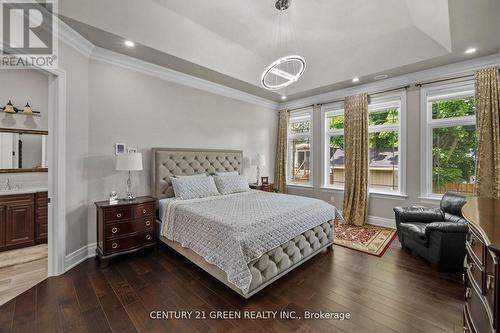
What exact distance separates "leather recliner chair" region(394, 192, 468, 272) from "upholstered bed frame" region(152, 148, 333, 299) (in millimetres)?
1104

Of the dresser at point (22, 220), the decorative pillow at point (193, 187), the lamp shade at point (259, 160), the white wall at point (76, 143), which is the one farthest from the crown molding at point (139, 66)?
Result: the dresser at point (22, 220)

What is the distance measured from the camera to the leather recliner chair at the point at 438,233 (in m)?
2.52

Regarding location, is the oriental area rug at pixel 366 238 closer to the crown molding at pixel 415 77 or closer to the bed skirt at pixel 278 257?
the bed skirt at pixel 278 257

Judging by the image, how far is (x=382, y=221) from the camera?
14.9ft

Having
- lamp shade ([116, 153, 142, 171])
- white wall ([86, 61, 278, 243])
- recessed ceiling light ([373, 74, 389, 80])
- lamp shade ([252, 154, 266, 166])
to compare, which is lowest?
lamp shade ([116, 153, 142, 171])

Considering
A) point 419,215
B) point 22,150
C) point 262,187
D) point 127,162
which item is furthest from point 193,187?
point 419,215

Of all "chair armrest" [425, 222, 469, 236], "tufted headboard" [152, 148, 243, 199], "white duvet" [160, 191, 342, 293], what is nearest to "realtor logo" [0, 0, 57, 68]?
"tufted headboard" [152, 148, 243, 199]

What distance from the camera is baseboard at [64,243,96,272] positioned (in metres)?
2.72

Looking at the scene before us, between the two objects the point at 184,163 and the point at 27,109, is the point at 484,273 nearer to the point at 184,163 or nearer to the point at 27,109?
the point at 184,163

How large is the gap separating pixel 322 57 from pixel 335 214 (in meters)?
3.25

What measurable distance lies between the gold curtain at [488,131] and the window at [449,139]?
211 mm

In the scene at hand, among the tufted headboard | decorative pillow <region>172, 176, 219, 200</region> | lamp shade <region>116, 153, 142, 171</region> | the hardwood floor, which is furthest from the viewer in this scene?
the tufted headboard

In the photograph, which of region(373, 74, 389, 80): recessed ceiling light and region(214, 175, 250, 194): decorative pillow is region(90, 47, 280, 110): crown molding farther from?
region(373, 74, 389, 80): recessed ceiling light

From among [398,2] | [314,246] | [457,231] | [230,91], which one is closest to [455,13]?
[398,2]
